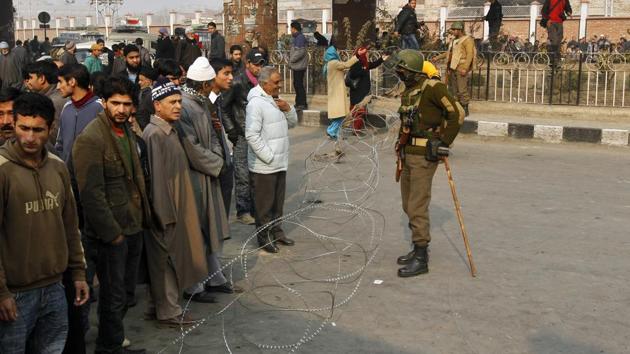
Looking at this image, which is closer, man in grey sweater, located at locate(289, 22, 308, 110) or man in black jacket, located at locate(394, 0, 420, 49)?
man in grey sweater, located at locate(289, 22, 308, 110)

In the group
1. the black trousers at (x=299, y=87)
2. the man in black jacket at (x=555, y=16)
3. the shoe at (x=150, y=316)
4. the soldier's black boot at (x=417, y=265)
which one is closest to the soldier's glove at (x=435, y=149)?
the soldier's black boot at (x=417, y=265)

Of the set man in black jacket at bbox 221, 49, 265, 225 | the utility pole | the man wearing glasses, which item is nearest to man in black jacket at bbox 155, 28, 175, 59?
the utility pole

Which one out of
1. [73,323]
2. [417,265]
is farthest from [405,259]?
[73,323]

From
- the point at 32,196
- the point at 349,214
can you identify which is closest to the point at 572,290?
the point at 349,214

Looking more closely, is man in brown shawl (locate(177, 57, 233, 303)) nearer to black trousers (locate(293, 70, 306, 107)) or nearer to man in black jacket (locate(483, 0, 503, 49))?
black trousers (locate(293, 70, 306, 107))

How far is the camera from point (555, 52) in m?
13.9

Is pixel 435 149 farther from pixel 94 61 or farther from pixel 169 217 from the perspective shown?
pixel 94 61

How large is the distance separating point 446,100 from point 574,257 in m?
1.70

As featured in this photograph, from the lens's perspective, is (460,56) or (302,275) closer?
(302,275)

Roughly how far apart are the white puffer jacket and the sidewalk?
6.53m

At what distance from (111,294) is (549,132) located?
956 cm

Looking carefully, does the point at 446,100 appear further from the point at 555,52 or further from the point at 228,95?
the point at 555,52

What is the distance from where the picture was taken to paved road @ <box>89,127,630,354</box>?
4859mm

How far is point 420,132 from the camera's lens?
6.05 meters
